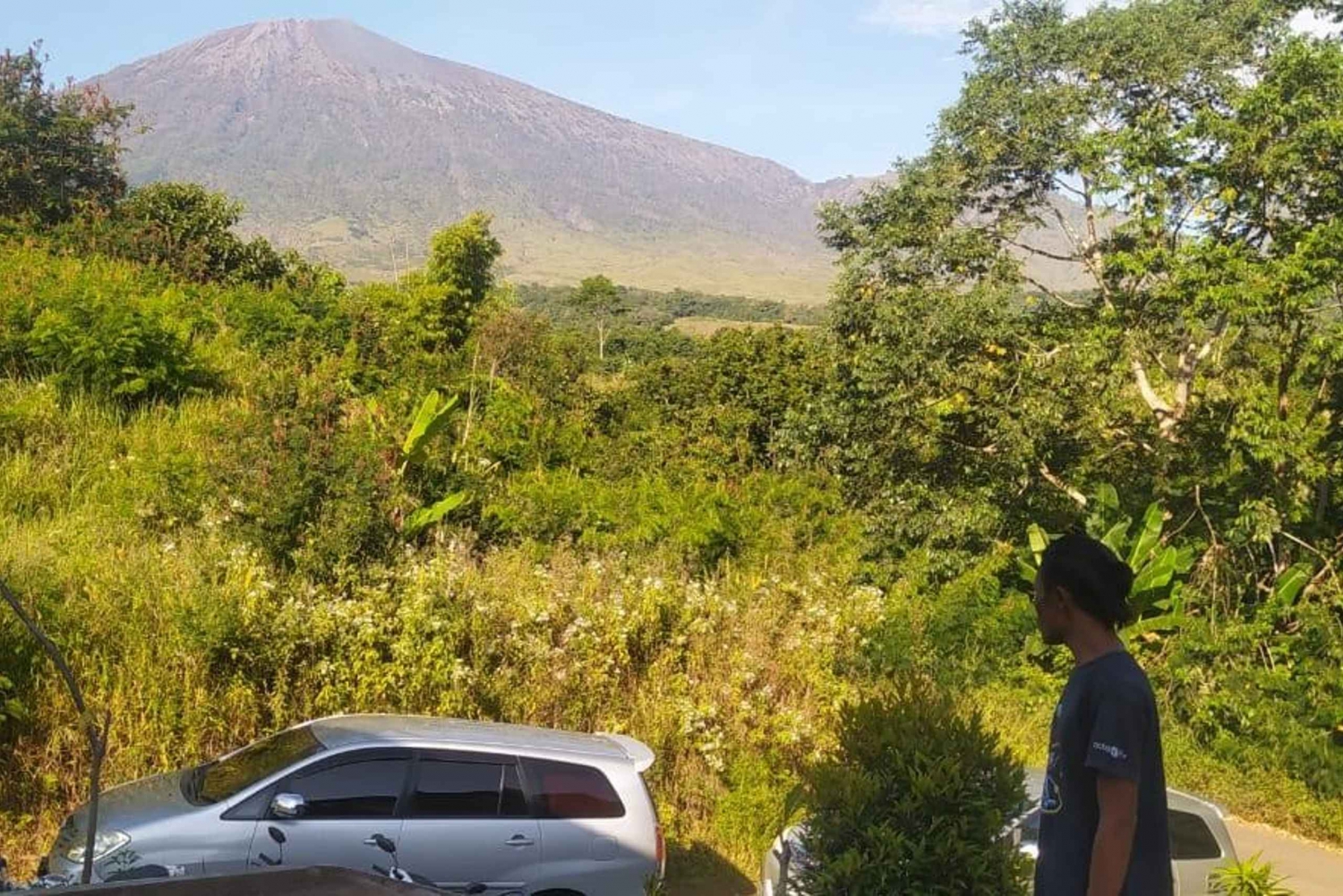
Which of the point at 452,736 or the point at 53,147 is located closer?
the point at 452,736

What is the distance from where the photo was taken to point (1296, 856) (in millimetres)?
9617

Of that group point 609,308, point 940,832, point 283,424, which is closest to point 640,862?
point 940,832

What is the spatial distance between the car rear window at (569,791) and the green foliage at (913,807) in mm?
2077

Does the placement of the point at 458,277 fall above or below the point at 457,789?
above

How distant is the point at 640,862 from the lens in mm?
5945

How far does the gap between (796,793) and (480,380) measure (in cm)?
1331

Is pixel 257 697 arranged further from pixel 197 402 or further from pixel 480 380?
pixel 480 380

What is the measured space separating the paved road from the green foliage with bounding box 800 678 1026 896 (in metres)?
6.26

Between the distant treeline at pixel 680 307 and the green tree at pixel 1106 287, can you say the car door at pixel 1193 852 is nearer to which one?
the green tree at pixel 1106 287

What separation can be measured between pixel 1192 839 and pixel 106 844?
250 inches

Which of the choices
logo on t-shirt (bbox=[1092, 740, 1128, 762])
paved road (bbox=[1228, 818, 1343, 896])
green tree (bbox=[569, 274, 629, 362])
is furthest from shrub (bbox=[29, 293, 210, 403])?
green tree (bbox=[569, 274, 629, 362])

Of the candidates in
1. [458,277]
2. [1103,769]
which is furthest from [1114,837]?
[458,277]

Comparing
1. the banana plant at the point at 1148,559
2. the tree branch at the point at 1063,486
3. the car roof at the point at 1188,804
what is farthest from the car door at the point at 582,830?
the tree branch at the point at 1063,486

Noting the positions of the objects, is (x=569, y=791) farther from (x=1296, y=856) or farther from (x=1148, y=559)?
(x=1148, y=559)
